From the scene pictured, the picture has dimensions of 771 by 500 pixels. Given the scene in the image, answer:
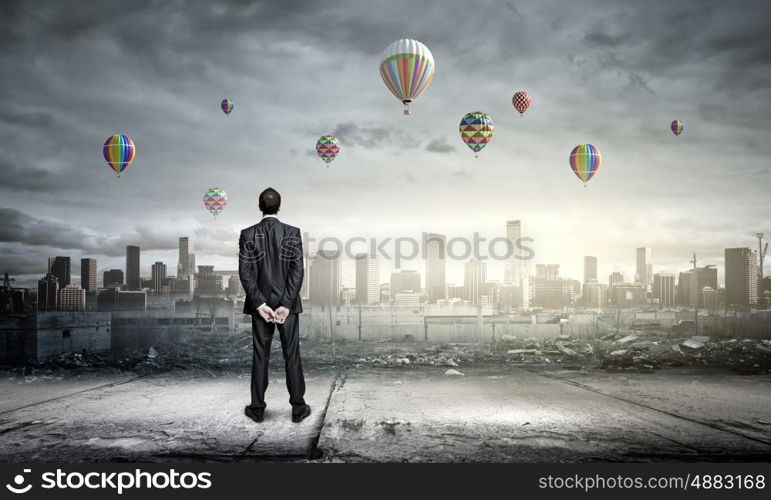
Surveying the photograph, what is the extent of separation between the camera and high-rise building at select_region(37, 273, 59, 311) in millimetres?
61938

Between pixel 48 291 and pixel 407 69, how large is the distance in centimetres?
6966

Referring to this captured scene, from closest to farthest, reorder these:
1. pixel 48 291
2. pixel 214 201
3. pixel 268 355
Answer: pixel 268 355 < pixel 214 201 < pixel 48 291

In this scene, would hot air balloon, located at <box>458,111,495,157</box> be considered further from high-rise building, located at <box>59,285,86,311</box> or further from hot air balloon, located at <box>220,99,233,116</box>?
high-rise building, located at <box>59,285,86,311</box>

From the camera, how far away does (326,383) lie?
6.82 m

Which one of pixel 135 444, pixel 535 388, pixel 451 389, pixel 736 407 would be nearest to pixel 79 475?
pixel 135 444

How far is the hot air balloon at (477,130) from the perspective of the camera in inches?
795

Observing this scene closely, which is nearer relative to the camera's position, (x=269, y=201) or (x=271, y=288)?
(x=271, y=288)

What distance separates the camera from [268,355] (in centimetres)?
432

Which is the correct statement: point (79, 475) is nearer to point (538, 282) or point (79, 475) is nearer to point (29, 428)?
point (29, 428)

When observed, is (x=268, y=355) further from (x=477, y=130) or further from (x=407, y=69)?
(x=477, y=130)

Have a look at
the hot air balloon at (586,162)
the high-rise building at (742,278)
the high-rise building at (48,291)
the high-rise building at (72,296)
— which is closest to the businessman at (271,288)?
the hot air balloon at (586,162)

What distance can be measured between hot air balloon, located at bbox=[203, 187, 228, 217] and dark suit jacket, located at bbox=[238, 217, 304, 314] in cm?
2134

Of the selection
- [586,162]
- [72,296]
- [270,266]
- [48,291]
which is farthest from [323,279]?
[72,296]

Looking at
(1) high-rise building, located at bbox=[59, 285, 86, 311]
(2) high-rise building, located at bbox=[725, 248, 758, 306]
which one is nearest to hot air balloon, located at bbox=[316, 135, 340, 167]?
(2) high-rise building, located at bbox=[725, 248, 758, 306]
